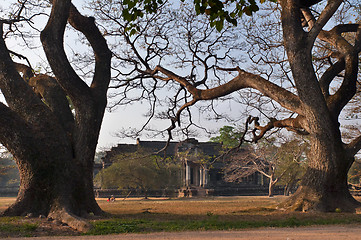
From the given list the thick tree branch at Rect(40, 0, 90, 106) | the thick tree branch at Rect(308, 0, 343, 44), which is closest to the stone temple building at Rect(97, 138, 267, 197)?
the thick tree branch at Rect(40, 0, 90, 106)

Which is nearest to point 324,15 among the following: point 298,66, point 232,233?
point 298,66

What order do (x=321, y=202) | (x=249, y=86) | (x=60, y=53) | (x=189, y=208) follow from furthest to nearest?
(x=189, y=208)
(x=249, y=86)
(x=321, y=202)
(x=60, y=53)

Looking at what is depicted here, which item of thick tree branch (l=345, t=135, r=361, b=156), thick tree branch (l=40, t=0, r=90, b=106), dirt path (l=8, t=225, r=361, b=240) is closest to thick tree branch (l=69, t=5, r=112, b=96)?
thick tree branch (l=40, t=0, r=90, b=106)

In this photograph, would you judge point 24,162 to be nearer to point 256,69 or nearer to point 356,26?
point 256,69

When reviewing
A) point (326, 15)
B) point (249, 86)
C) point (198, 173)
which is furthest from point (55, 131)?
point (198, 173)

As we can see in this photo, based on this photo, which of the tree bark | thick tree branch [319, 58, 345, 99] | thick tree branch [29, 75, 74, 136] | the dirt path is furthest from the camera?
thick tree branch [319, 58, 345, 99]

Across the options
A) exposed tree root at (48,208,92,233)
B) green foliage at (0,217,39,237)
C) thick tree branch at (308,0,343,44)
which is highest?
thick tree branch at (308,0,343,44)

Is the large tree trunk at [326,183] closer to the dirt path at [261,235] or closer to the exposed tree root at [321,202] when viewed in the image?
the exposed tree root at [321,202]

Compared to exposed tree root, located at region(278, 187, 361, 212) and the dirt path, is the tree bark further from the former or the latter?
exposed tree root, located at region(278, 187, 361, 212)

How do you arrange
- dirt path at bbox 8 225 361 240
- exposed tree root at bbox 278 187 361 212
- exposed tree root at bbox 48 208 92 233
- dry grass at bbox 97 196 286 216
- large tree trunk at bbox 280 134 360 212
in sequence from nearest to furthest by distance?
dirt path at bbox 8 225 361 240
exposed tree root at bbox 48 208 92 233
exposed tree root at bbox 278 187 361 212
large tree trunk at bbox 280 134 360 212
dry grass at bbox 97 196 286 216

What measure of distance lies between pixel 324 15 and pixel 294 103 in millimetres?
2764

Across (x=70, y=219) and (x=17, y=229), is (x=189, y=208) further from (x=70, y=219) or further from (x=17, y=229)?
(x=17, y=229)

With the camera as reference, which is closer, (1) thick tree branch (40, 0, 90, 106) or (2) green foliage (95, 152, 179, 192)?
(1) thick tree branch (40, 0, 90, 106)

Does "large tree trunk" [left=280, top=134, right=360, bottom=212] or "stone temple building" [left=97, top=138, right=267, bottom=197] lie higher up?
"stone temple building" [left=97, top=138, right=267, bottom=197]
